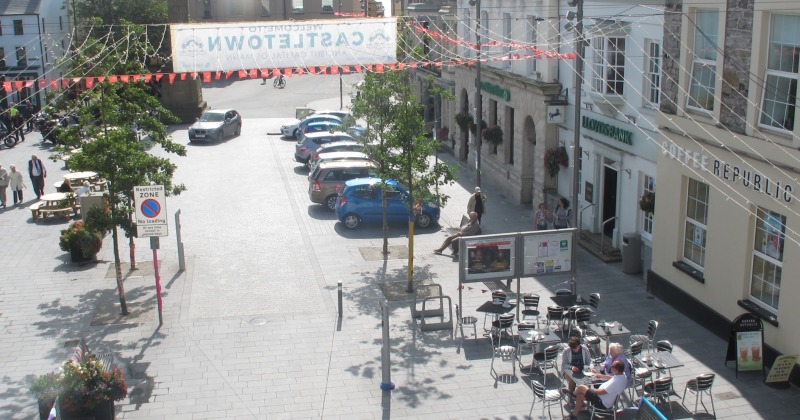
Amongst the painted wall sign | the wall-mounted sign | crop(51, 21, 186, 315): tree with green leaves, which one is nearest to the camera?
the painted wall sign

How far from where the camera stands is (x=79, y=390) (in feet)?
41.2

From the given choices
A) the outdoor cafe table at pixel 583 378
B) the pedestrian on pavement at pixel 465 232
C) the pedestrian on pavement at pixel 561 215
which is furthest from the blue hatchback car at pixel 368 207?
the outdoor cafe table at pixel 583 378

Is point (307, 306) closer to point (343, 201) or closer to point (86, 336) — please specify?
point (86, 336)

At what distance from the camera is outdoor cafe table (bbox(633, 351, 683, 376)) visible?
45.2 feet

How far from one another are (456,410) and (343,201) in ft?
40.3

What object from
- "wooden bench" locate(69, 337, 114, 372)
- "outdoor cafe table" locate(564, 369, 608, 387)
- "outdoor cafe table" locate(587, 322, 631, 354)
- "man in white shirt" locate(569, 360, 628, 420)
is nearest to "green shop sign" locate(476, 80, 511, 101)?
"outdoor cafe table" locate(587, 322, 631, 354)

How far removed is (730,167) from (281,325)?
912 centimetres

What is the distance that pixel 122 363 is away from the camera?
51.4ft

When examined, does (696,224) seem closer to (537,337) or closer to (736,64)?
(736,64)

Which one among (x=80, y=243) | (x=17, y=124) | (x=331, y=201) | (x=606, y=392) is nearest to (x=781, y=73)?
(x=606, y=392)

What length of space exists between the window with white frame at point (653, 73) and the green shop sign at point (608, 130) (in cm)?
101

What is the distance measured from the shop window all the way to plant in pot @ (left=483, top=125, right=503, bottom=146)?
32.6 ft

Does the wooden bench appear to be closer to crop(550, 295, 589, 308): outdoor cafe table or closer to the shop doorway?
crop(550, 295, 589, 308): outdoor cafe table

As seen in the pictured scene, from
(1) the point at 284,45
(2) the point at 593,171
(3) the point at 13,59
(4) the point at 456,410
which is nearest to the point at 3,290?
(1) the point at 284,45
